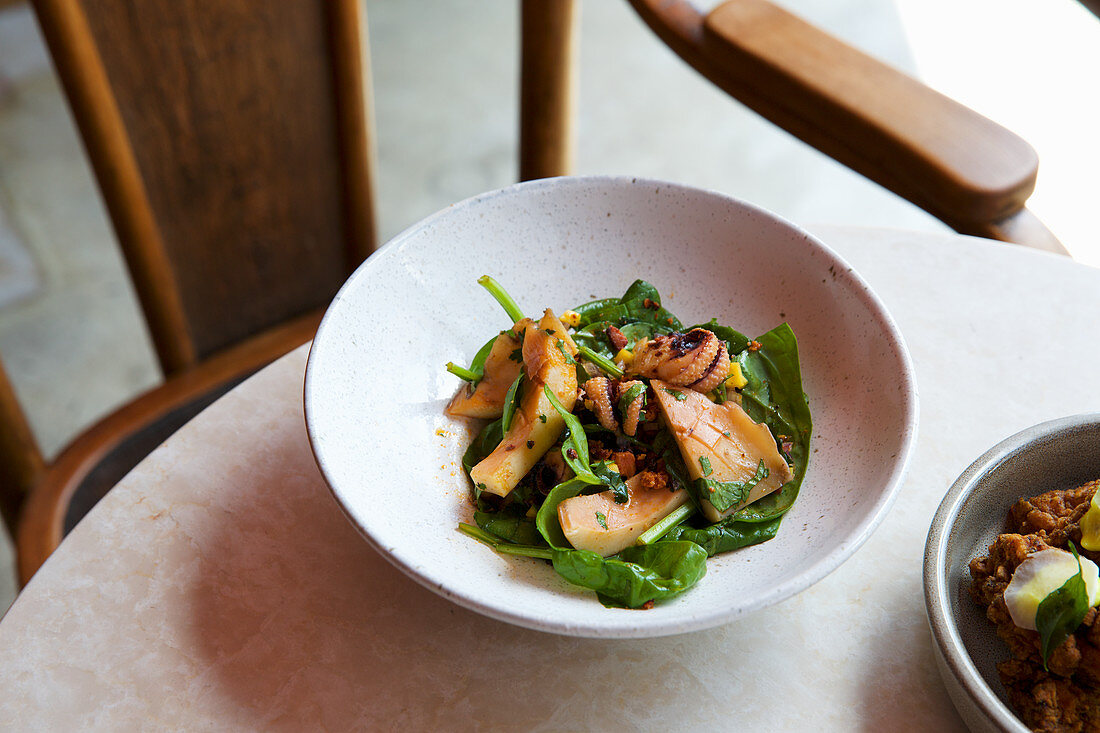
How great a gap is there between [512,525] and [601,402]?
15 centimetres

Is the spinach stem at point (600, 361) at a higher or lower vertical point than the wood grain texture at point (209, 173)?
higher

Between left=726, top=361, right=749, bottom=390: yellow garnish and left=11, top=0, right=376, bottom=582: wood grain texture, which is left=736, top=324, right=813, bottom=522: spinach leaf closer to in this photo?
left=726, top=361, right=749, bottom=390: yellow garnish

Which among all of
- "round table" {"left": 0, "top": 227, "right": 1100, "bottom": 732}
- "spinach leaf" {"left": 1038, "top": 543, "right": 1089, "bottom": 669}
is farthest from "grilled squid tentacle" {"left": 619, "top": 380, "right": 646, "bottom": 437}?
"spinach leaf" {"left": 1038, "top": 543, "right": 1089, "bottom": 669}

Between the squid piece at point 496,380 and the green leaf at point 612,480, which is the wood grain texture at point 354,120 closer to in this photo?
the squid piece at point 496,380

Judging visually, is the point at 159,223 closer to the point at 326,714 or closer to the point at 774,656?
the point at 326,714

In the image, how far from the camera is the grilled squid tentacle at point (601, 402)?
920 mm

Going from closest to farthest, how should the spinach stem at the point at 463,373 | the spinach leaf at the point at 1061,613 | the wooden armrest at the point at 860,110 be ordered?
1. the spinach leaf at the point at 1061,613
2. the spinach stem at the point at 463,373
3. the wooden armrest at the point at 860,110

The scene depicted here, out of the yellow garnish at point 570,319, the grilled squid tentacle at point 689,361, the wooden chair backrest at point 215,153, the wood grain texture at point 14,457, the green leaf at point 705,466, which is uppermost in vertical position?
the grilled squid tentacle at point 689,361

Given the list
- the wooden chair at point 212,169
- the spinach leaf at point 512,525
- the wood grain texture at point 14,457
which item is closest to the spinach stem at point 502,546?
the spinach leaf at point 512,525

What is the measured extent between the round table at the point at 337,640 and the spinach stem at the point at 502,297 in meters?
0.27

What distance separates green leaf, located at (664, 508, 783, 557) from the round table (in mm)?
73

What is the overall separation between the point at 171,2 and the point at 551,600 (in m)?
1.30

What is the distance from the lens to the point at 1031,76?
3256 millimetres

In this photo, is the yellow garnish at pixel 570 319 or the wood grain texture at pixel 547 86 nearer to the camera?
the yellow garnish at pixel 570 319
